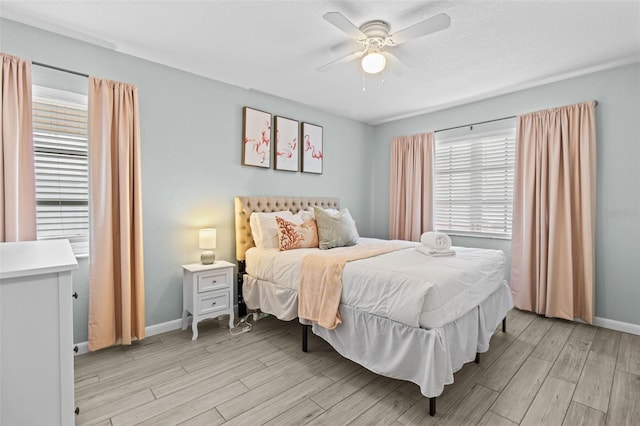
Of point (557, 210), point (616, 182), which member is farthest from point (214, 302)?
point (616, 182)

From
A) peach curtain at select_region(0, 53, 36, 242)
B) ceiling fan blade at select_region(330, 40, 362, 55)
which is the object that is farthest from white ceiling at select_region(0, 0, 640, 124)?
peach curtain at select_region(0, 53, 36, 242)

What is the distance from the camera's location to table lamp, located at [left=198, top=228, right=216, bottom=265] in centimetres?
304

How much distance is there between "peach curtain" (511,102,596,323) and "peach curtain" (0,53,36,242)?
4.78 meters

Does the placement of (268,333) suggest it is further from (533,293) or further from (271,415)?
(533,293)

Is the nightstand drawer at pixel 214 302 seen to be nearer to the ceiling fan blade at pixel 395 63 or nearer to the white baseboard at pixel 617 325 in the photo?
the ceiling fan blade at pixel 395 63

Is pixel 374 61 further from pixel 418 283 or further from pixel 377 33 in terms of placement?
pixel 418 283

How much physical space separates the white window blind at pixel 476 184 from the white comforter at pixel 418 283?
4.60ft

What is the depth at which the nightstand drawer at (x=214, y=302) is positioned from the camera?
290 centimetres

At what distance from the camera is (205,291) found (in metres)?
2.91

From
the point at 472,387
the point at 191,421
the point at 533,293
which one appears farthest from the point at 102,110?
the point at 533,293

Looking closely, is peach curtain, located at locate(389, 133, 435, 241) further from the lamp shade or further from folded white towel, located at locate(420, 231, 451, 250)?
the lamp shade

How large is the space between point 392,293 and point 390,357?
43 centimetres

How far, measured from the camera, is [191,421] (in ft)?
5.77

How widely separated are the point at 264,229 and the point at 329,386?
1738 mm
